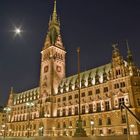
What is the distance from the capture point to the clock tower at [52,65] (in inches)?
3743

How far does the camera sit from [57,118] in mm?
86875

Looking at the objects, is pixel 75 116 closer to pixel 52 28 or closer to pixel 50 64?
pixel 50 64

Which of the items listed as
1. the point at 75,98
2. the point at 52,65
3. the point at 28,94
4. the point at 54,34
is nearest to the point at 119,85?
the point at 75,98

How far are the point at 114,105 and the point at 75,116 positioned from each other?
20.7 m

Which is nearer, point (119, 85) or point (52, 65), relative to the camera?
point (119, 85)

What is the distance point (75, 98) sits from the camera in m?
83.4

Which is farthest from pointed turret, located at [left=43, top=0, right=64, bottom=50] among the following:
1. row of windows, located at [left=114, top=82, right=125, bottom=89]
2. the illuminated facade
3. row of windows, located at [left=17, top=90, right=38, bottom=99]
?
row of windows, located at [left=114, top=82, right=125, bottom=89]

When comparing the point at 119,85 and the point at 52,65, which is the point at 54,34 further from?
the point at 119,85

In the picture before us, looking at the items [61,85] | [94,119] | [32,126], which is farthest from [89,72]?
[32,126]

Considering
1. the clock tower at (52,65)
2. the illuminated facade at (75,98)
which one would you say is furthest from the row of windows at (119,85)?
the clock tower at (52,65)

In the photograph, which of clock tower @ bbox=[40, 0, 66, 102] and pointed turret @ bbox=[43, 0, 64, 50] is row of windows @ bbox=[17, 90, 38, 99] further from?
pointed turret @ bbox=[43, 0, 64, 50]

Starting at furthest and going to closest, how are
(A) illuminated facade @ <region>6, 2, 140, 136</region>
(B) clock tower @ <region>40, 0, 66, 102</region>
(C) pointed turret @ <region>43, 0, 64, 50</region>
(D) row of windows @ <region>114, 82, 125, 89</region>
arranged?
Result: (C) pointed turret @ <region>43, 0, 64, 50</region> < (B) clock tower @ <region>40, 0, 66, 102</region> < (D) row of windows @ <region>114, 82, 125, 89</region> < (A) illuminated facade @ <region>6, 2, 140, 136</region>

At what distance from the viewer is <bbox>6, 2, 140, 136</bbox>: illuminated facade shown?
64062 mm

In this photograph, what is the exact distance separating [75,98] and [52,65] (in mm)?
24548
